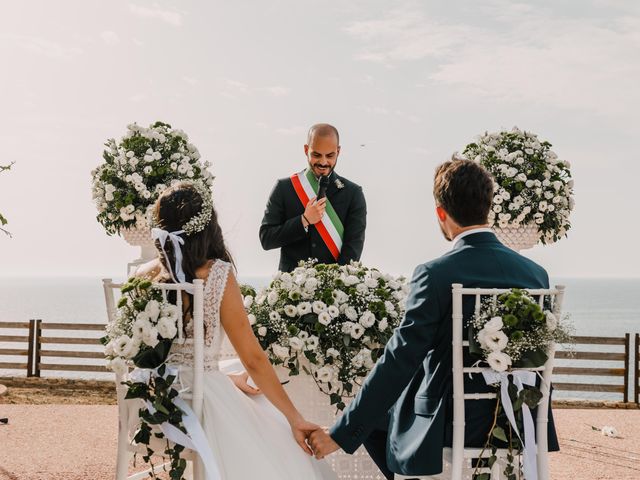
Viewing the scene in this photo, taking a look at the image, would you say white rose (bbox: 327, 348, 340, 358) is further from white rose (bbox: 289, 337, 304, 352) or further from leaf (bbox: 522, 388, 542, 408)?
leaf (bbox: 522, 388, 542, 408)

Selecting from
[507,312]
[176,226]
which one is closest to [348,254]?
[176,226]

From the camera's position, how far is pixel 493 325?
113 inches

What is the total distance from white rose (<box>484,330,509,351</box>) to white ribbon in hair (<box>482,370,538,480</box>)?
0.15 meters

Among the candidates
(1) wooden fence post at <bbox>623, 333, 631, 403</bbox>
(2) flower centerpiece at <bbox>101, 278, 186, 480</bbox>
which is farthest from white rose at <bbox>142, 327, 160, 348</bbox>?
(1) wooden fence post at <bbox>623, 333, 631, 403</bbox>

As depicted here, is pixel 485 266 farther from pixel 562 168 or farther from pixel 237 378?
pixel 562 168

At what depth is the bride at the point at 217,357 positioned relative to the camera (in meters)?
3.28

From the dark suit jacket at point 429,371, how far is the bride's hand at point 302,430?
0.67 feet

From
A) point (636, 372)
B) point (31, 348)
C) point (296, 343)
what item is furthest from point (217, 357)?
point (31, 348)

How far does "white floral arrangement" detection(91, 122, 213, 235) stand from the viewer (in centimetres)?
557

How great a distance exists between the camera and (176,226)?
3.38 metres

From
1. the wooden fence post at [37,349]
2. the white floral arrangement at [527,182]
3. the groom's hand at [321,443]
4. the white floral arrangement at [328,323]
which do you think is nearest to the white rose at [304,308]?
the white floral arrangement at [328,323]

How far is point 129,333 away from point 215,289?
42cm

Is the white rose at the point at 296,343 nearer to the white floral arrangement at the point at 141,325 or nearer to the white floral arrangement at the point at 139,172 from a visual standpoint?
the white floral arrangement at the point at 141,325

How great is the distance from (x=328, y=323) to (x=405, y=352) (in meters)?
0.78
